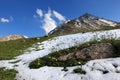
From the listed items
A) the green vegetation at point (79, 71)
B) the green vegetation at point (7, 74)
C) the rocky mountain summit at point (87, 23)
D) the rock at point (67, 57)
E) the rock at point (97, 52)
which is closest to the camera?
the green vegetation at point (79, 71)

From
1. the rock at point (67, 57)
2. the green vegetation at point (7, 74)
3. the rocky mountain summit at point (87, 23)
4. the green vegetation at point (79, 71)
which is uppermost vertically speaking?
the rocky mountain summit at point (87, 23)

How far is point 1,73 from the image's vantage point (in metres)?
23.4

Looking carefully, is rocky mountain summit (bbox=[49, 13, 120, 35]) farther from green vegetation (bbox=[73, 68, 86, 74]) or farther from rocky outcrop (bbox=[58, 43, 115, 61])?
green vegetation (bbox=[73, 68, 86, 74])

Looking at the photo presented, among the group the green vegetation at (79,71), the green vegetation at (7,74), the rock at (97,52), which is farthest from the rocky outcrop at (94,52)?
the green vegetation at (7,74)

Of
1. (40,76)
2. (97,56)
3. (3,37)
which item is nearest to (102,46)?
(97,56)

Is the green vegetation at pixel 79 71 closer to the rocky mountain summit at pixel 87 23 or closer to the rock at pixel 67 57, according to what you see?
the rock at pixel 67 57

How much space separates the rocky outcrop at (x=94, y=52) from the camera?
72.2 ft

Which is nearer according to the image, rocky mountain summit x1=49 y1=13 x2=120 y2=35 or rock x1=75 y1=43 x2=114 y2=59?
rock x1=75 y1=43 x2=114 y2=59

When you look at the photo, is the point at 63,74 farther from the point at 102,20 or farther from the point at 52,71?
the point at 102,20

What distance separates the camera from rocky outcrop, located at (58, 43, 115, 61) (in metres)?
22.0

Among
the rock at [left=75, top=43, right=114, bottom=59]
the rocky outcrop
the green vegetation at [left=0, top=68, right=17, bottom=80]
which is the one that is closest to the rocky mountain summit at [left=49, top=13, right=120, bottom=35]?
the rocky outcrop

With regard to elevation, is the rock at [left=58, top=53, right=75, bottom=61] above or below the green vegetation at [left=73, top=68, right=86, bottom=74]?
above

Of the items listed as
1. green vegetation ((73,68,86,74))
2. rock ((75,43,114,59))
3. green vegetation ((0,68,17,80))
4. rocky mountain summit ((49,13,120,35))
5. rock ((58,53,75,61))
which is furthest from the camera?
rocky mountain summit ((49,13,120,35))

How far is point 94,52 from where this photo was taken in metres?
22.5
